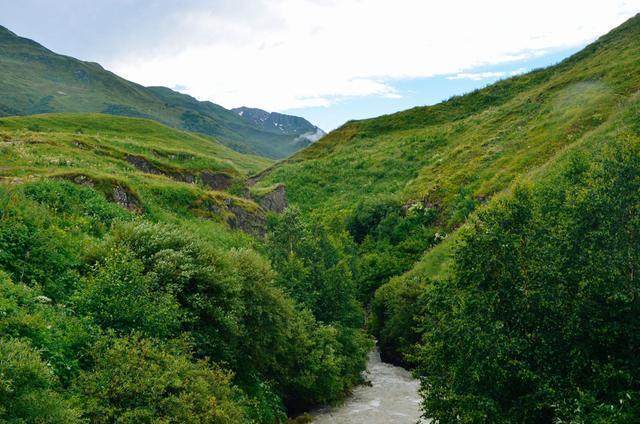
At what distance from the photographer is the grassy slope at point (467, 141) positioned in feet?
202

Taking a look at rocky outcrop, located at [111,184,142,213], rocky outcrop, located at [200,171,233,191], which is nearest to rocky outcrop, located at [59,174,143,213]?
rocky outcrop, located at [111,184,142,213]

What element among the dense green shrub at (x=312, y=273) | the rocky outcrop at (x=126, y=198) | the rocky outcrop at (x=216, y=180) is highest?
the rocky outcrop at (x=216, y=180)

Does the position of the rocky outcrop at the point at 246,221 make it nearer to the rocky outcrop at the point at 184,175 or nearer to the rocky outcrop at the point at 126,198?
the rocky outcrop at the point at 184,175

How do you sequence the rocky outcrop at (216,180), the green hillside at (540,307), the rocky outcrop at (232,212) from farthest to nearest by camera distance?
the rocky outcrop at (216,180) < the rocky outcrop at (232,212) < the green hillside at (540,307)

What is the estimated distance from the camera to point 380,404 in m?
34.7

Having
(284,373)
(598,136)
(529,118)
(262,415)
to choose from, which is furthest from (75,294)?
(529,118)

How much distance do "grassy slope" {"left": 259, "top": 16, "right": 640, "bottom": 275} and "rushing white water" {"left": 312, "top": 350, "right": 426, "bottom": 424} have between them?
11321mm

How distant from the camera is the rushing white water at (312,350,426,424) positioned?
3175 cm

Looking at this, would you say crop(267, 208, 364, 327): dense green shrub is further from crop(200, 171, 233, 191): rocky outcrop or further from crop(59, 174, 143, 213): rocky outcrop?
crop(200, 171, 233, 191): rocky outcrop

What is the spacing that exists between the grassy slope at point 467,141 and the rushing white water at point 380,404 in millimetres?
11321

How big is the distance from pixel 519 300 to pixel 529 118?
2715 inches

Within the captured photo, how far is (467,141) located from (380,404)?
63.1 m

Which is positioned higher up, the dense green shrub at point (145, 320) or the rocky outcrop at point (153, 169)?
the rocky outcrop at point (153, 169)

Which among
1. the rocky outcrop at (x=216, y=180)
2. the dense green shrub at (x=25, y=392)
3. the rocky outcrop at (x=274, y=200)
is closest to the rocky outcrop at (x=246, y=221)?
the rocky outcrop at (x=216, y=180)
